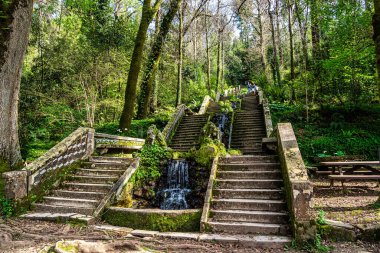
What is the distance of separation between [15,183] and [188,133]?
9.60 metres

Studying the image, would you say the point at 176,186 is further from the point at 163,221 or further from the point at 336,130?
the point at 336,130

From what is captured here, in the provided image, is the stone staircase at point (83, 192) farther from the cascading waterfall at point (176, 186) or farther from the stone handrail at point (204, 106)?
the stone handrail at point (204, 106)

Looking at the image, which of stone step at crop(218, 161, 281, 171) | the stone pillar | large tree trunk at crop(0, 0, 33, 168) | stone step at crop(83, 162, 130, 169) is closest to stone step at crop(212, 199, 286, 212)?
stone step at crop(218, 161, 281, 171)

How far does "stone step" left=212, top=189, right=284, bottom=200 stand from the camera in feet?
21.7

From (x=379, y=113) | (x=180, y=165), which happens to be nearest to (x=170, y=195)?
(x=180, y=165)

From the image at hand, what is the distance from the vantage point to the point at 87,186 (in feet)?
25.7

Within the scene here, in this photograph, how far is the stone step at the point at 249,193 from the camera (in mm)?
6617

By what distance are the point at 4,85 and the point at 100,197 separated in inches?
156

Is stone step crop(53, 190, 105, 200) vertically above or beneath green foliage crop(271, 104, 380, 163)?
beneath

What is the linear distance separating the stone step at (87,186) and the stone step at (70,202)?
1.80ft

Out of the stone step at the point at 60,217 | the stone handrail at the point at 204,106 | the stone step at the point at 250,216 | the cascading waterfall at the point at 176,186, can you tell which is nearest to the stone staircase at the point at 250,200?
the stone step at the point at 250,216

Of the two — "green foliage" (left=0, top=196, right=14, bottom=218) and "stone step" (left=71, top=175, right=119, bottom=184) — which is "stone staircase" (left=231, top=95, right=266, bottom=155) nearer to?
"stone step" (left=71, top=175, right=119, bottom=184)

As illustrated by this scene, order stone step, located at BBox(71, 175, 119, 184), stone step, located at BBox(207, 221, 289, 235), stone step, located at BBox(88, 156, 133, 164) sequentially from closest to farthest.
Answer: stone step, located at BBox(207, 221, 289, 235) < stone step, located at BBox(71, 175, 119, 184) < stone step, located at BBox(88, 156, 133, 164)

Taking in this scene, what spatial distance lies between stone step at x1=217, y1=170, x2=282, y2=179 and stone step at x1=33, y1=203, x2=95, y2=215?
349 centimetres
